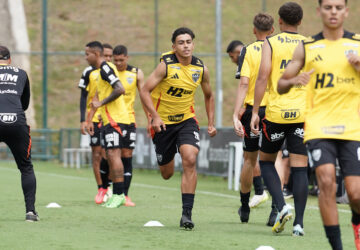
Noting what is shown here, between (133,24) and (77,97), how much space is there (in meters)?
7.97

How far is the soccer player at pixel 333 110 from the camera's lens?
6.25 meters

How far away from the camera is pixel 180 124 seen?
951 centimetres

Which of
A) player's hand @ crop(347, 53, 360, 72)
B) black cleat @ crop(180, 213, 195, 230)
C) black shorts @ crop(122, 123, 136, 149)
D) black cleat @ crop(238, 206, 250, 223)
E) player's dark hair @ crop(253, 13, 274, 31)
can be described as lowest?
black cleat @ crop(238, 206, 250, 223)

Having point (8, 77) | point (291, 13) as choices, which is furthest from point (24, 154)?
point (291, 13)

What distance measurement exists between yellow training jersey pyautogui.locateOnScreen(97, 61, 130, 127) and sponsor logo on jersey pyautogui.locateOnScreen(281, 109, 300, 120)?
3978 millimetres

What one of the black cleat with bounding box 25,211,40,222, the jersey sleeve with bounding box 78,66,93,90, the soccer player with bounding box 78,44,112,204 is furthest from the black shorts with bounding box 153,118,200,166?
the jersey sleeve with bounding box 78,66,93,90

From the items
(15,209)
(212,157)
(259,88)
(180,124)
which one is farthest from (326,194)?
(212,157)

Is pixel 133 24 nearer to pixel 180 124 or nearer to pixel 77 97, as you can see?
pixel 77 97

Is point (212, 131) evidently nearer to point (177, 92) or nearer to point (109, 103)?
point (177, 92)

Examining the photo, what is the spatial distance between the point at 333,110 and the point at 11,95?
4.42m

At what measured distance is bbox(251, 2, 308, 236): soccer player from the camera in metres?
8.22

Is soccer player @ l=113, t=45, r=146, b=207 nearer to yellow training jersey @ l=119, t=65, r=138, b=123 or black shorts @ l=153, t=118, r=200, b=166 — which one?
yellow training jersey @ l=119, t=65, r=138, b=123

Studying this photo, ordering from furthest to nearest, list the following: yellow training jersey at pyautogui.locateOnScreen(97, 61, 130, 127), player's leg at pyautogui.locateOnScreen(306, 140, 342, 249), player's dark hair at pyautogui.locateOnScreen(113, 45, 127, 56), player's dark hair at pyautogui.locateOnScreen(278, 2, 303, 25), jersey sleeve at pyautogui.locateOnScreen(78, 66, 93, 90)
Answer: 1. jersey sleeve at pyautogui.locateOnScreen(78, 66, 93, 90)
2. player's dark hair at pyautogui.locateOnScreen(113, 45, 127, 56)
3. yellow training jersey at pyautogui.locateOnScreen(97, 61, 130, 127)
4. player's dark hair at pyautogui.locateOnScreen(278, 2, 303, 25)
5. player's leg at pyautogui.locateOnScreen(306, 140, 342, 249)

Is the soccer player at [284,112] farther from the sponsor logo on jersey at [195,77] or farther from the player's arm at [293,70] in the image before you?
the player's arm at [293,70]
